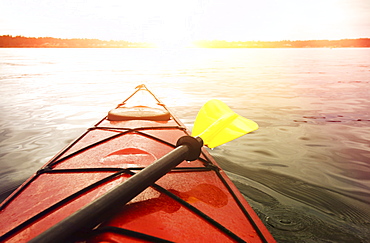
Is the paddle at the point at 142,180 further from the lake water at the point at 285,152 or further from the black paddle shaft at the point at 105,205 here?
the lake water at the point at 285,152

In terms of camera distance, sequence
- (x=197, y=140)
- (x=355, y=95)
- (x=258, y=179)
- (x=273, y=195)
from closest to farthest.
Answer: (x=197, y=140), (x=273, y=195), (x=258, y=179), (x=355, y=95)

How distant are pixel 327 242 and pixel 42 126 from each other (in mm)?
6100

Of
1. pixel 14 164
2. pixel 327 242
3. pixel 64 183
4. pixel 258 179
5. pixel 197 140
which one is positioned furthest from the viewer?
pixel 14 164

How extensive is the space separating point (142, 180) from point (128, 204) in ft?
0.59

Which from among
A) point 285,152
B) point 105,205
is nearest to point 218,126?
point 105,205

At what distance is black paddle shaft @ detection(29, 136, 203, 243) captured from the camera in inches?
36.7

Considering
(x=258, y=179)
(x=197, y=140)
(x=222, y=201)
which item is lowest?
(x=258, y=179)

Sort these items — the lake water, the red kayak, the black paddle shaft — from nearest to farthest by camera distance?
the black paddle shaft
the red kayak
the lake water

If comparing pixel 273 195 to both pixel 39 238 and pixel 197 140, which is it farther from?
pixel 39 238

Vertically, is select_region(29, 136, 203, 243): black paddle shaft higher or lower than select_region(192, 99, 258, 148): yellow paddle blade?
higher

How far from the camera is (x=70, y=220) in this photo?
98 centimetres

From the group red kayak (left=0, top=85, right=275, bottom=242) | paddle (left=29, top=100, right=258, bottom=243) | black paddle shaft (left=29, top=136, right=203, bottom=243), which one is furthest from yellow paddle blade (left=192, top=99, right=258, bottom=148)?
black paddle shaft (left=29, top=136, right=203, bottom=243)

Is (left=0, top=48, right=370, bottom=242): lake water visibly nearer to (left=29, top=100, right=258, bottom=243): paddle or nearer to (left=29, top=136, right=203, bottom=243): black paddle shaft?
(left=29, top=100, right=258, bottom=243): paddle

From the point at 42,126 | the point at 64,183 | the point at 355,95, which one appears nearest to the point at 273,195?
the point at 64,183
